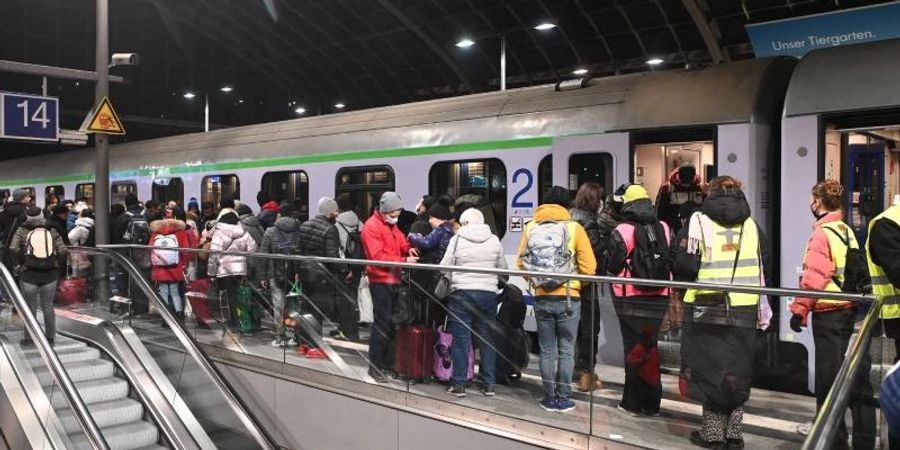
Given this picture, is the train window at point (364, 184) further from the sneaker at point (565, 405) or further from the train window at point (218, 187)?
the sneaker at point (565, 405)

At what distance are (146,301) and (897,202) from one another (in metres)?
7.04

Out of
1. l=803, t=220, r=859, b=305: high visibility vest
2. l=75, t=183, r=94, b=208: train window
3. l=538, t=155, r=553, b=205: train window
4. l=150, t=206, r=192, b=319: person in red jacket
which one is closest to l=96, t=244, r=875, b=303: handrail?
l=803, t=220, r=859, b=305: high visibility vest

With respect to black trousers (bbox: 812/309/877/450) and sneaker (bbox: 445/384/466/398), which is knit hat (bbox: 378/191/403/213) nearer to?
sneaker (bbox: 445/384/466/398)

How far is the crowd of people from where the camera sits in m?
4.46

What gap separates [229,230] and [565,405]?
498cm

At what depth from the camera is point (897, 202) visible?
14.7 feet

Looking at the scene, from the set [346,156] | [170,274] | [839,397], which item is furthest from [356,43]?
[839,397]

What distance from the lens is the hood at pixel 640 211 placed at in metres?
5.48

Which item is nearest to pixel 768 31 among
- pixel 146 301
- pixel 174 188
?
pixel 174 188

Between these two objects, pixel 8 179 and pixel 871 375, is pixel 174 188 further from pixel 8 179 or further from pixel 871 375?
pixel 871 375

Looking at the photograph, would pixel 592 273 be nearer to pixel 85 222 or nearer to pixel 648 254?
pixel 648 254

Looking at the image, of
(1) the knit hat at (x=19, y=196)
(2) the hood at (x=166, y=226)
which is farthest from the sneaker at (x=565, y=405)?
(1) the knit hat at (x=19, y=196)

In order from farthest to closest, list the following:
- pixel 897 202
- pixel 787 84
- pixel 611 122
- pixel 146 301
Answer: pixel 146 301, pixel 611 122, pixel 787 84, pixel 897 202

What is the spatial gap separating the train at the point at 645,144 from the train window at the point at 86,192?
7.39 metres
